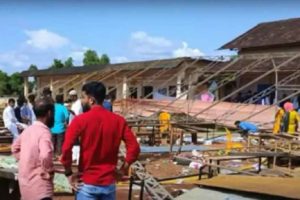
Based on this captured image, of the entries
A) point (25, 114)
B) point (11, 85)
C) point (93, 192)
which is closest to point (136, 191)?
point (93, 192)

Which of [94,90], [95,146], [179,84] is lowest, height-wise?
[95,146]

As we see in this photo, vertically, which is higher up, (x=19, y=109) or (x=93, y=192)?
(x=19, y=109)

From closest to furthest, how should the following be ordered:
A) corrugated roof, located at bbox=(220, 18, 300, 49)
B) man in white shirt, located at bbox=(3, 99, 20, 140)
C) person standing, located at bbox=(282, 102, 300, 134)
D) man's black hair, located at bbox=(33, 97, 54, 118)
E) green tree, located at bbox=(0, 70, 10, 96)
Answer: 1. man's black hair, located at bbox=(33, 97, 54, 118)
2. man in white shirt, located at bbox=(3, 99, 20, 140)
3. person standing, located at bbox=(282, 102, 300, 134)
4. corrugated roof, located at bbox=(220, 18, 300, 49)
5. green tree, located at bbox=(0, 70, 10, 96)

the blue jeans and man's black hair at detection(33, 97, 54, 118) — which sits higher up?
man's black hair at detection(33, 97, 54, 118)

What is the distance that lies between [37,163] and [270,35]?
30020mm

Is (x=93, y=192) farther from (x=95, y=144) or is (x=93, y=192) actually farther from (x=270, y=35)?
(x=270, y=35)

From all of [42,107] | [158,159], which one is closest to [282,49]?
[158,159]

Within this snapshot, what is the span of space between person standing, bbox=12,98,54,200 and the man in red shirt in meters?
0.16

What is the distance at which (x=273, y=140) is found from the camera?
38.8ft

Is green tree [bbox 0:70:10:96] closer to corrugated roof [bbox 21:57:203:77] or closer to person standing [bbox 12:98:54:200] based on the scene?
corrugated roof [bbox 21:57:203:77]

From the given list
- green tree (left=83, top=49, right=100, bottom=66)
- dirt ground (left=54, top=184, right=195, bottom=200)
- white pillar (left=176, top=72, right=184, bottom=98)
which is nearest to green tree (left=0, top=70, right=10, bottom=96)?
green tree (left=83, top=49, right=100, bottom=66)

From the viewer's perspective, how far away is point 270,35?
33406 millimetres

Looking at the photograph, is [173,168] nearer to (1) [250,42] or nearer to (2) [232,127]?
(2) [232,127]

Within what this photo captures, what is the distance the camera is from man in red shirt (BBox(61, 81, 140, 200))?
460cm
